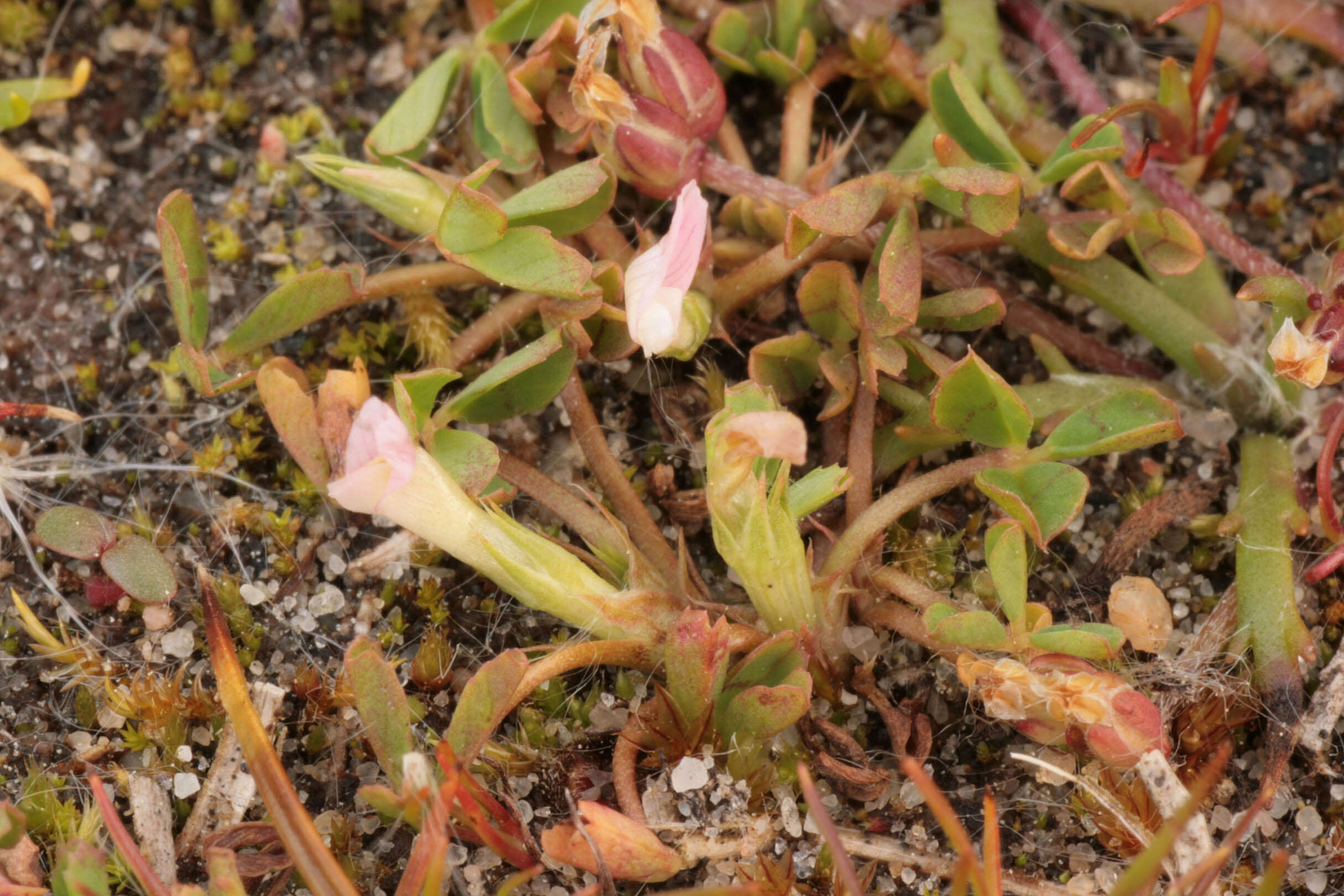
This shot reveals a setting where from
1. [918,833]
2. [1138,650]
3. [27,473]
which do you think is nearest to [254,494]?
[27,473]

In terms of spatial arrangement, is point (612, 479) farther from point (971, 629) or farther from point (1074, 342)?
point (1074, 342)

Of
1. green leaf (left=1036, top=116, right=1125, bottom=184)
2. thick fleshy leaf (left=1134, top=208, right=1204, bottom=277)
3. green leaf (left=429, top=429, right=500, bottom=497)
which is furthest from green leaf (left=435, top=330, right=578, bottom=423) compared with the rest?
thick fleshy leaf (left=1134, top=208, right=1204, bottom=277)

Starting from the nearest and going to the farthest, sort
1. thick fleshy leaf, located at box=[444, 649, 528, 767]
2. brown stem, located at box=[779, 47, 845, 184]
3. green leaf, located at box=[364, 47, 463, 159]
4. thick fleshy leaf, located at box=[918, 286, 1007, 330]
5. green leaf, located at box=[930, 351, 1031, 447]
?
1. thick fleshy leaf, located at box=[444, 649, 528, 767]
2. green leaf, located at box=[930, 351, 1031, 447]
3. thick fleshy leaf, located at box=[918, 286, 1007, 330]
4. green leaf, located at box=[364, 47, 463, 159]
5. brown stem, located at box=[779, 47, 845, 184]

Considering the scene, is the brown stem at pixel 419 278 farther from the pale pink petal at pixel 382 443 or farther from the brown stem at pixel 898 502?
the brown stem at pixel 898 502

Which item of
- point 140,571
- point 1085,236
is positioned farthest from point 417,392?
point 1085,236

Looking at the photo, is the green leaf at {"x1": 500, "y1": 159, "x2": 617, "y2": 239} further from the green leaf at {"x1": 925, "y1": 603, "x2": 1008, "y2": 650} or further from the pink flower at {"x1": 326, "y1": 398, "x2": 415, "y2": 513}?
the green leaf at {"x1": 925, "y1": 603, "x2": 1008, "y2": 650}

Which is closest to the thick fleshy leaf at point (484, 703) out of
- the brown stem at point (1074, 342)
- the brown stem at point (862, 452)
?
the brown stem at point (862, 452)

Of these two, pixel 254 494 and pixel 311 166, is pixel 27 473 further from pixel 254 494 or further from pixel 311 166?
pixel 311 166
